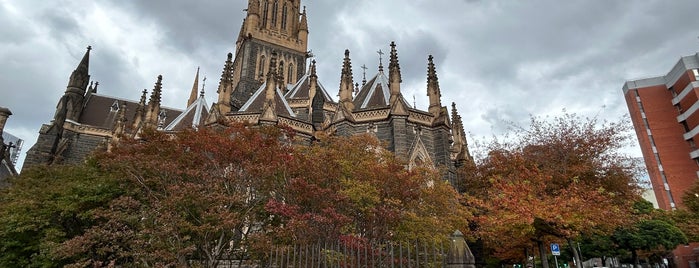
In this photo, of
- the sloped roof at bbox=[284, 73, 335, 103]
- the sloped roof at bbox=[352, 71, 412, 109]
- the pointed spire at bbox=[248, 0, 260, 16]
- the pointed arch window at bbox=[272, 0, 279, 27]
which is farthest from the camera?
the pointed arch window at bbox=[272, 0, 279, 27]

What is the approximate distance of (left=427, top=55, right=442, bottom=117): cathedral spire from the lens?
67.2ft

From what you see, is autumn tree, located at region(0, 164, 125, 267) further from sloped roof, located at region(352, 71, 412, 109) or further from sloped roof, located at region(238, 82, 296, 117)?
sloped roof, located at region(352, 71, 412, 109)

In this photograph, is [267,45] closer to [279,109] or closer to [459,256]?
[279,109]

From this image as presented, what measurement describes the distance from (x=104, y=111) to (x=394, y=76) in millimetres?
25201

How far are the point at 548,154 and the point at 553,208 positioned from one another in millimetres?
5330

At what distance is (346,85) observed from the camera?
20.6 metres

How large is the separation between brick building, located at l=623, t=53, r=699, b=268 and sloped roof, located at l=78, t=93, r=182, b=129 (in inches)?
1756

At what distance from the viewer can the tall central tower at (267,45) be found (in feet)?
109

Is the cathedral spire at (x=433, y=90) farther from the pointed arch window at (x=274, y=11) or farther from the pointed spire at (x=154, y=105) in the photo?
the pointed arch window at (x=274, y=11)

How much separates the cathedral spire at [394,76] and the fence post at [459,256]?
48.4ft

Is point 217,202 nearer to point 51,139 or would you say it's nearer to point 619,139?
point 619,139

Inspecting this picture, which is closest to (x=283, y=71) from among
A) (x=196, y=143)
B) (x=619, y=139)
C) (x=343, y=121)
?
(x=343, y=121)

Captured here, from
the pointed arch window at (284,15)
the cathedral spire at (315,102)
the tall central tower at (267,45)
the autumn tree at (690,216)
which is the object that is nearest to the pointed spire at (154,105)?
the tall central tower at (267,45)

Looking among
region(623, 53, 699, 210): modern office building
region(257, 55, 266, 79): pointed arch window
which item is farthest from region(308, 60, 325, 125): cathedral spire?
region(623, 53, 699, 210): modern office building
